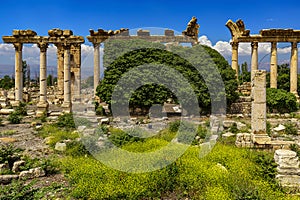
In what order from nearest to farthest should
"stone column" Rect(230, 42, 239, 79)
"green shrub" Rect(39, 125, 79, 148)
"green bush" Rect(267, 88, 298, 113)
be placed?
"green shrub" Rect(39, 125, 79, 148)
"green bush" Rect(267, 88, 298, 113)
"stone column" Rect(230, 42, 239, 79)

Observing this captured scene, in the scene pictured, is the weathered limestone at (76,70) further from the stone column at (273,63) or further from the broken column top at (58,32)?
the stone column at (273,63)

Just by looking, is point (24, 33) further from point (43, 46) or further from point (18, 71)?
point (18, 71)

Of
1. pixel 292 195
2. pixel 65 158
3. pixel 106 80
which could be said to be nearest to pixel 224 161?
pixel 292 195

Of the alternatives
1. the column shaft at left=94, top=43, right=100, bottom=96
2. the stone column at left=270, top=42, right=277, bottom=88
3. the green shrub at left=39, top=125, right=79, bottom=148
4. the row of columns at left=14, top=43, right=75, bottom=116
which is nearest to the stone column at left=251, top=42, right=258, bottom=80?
the stone column at left=270, top=42, right=277, bottom=88

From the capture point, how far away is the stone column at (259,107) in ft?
40.8

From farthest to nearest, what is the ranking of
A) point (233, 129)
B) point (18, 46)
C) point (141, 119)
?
point (18, 46), point (141, 119), point (233, 129)

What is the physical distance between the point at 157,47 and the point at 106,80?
5.13m

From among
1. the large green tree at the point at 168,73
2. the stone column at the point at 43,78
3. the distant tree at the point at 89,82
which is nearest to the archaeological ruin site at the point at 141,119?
the stone column at the point at 43,78

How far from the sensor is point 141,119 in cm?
2061

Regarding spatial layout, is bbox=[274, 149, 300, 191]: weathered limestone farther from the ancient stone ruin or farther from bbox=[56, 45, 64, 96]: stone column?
bbox=[56, 45, 64, 96]: stone column

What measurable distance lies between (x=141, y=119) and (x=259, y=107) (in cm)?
958

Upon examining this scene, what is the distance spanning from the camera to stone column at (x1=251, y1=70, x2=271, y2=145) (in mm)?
12430

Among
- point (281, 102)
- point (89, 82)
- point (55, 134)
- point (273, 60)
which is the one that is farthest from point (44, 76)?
point (273, 60)

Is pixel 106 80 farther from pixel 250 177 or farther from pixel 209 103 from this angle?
pixel 250 177
